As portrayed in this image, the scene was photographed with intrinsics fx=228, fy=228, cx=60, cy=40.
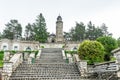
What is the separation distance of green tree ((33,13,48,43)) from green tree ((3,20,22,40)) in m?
6.81

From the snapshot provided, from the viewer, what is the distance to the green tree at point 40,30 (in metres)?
61.9

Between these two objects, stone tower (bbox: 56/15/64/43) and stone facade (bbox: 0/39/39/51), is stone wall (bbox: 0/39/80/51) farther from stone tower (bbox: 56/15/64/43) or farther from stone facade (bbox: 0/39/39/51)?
stone tower (bbox: 56/15/64/43)

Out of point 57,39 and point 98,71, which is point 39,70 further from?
point 57,39

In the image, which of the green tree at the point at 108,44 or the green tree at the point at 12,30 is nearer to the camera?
the green tree at the point at 108,44

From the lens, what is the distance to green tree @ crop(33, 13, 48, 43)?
6188 centimetres

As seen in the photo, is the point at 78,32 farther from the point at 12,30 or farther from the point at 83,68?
the point at 83,68

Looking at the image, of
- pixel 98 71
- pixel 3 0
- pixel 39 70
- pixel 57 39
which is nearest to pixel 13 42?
pixel 57 39

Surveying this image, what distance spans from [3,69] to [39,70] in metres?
3.16

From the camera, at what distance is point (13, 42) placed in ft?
171

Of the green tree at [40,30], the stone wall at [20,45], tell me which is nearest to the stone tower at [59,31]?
the green tree at [40,30]

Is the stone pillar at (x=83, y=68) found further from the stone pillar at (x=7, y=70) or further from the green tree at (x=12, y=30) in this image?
the green tree at (x=12, y=30)

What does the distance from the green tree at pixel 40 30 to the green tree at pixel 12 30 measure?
6.81 metres

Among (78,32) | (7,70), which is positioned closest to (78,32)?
(78,32)

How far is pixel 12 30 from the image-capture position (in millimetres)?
68312
